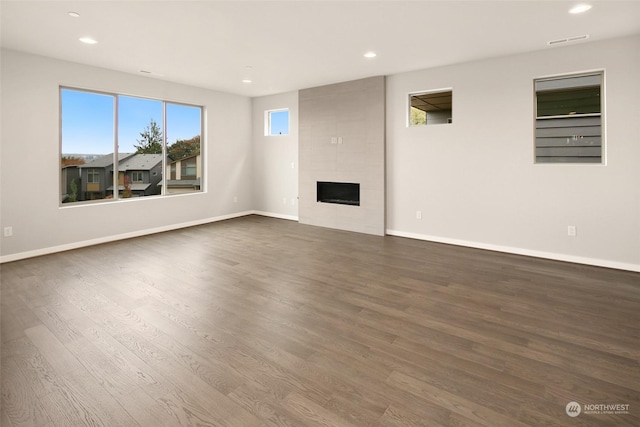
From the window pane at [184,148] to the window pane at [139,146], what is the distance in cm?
21

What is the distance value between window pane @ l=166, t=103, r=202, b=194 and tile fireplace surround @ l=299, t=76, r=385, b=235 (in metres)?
2.15

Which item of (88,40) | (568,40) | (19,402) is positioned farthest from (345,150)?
(19,402)

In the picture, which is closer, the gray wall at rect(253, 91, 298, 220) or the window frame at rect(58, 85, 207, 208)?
the window frame at rect(58, 85, 207, 208)

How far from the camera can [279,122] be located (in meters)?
7.48

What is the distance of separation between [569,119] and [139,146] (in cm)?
669

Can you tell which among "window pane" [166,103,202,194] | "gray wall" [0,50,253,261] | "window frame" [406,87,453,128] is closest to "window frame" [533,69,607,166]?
"window frame" [406,87,453,128]

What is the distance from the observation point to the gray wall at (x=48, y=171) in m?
4.36

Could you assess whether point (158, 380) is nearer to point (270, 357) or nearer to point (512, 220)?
point (270, 357)

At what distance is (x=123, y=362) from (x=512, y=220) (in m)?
4.81

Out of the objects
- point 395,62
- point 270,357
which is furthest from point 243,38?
point 270,357

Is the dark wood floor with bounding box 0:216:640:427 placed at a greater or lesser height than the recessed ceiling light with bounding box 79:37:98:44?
lesser

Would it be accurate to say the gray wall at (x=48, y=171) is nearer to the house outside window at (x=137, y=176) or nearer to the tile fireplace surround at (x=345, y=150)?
the house outside window at (x=137, y=176)

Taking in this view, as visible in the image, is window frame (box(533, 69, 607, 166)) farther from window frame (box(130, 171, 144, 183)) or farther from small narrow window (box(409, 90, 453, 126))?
window frame (box(130, 171, 144, 183))

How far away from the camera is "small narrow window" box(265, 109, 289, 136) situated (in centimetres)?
734
